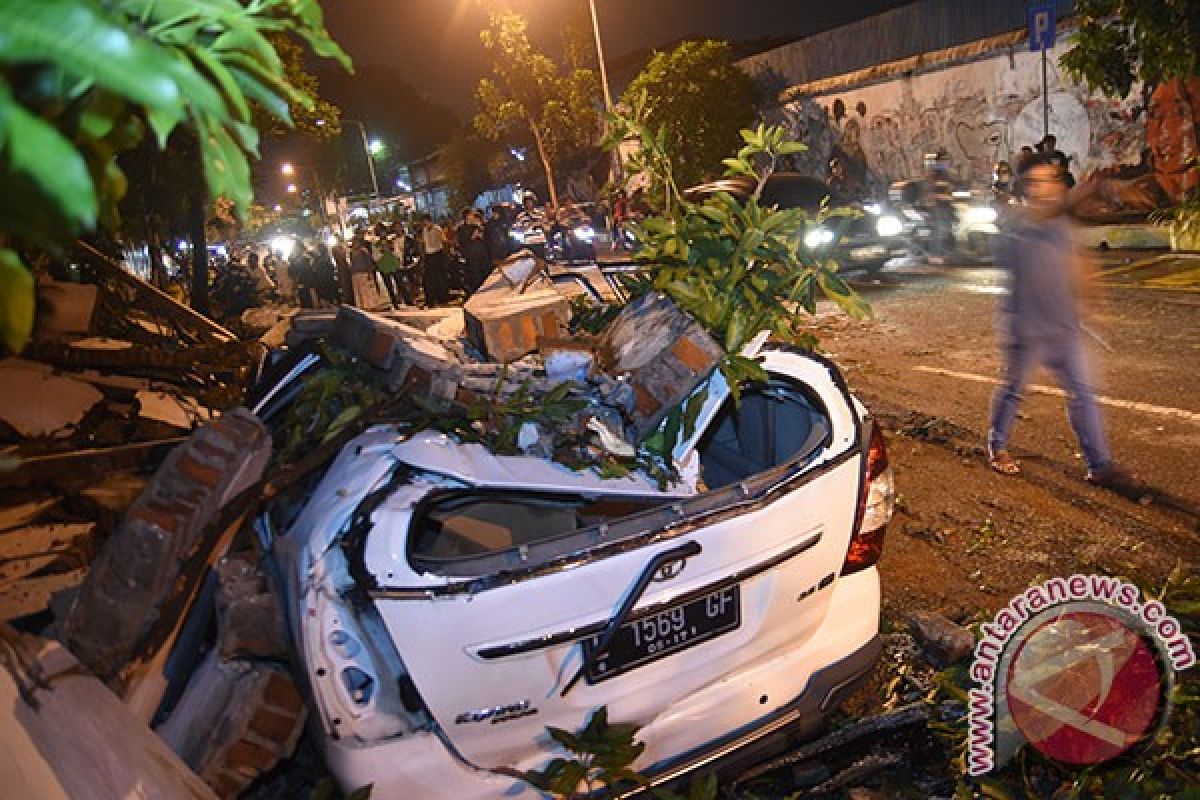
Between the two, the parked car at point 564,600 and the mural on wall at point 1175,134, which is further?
the mural on wall at point 1175,134

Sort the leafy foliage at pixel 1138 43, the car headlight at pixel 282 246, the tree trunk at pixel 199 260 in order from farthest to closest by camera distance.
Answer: the car headlight at pixel 282 246 < the tree trunk at pixel 199 260 < the leafy foliage at pixel 1138 43

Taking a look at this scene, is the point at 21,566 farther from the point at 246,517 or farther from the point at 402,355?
the point at 402,355

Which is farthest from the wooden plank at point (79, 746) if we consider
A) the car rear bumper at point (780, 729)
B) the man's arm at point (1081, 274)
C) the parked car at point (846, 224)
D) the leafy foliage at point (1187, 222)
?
the leafy foliage at point (1187, 222)

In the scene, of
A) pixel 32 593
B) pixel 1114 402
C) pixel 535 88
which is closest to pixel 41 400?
pixel 32 593

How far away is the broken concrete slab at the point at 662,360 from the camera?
9.58ft

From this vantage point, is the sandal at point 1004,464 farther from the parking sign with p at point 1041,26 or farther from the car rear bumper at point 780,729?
the parking sign with p at point 1041,26

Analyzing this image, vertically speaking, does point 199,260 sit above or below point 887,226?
above

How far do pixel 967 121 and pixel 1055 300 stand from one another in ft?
53.2

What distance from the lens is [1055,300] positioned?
4.79 metres

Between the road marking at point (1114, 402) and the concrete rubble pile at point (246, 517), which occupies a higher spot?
the concrete rubble pile at point (246, 517)

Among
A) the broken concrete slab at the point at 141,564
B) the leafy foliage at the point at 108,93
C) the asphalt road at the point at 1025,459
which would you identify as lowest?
the asphalt road at the point at 1025,459

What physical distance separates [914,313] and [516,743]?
896 cm

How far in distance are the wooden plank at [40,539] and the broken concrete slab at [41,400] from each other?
2.85 feet

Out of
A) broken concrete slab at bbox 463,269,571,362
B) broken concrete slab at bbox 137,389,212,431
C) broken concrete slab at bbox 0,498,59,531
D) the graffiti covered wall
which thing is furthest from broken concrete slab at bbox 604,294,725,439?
the graffiti covered wall
